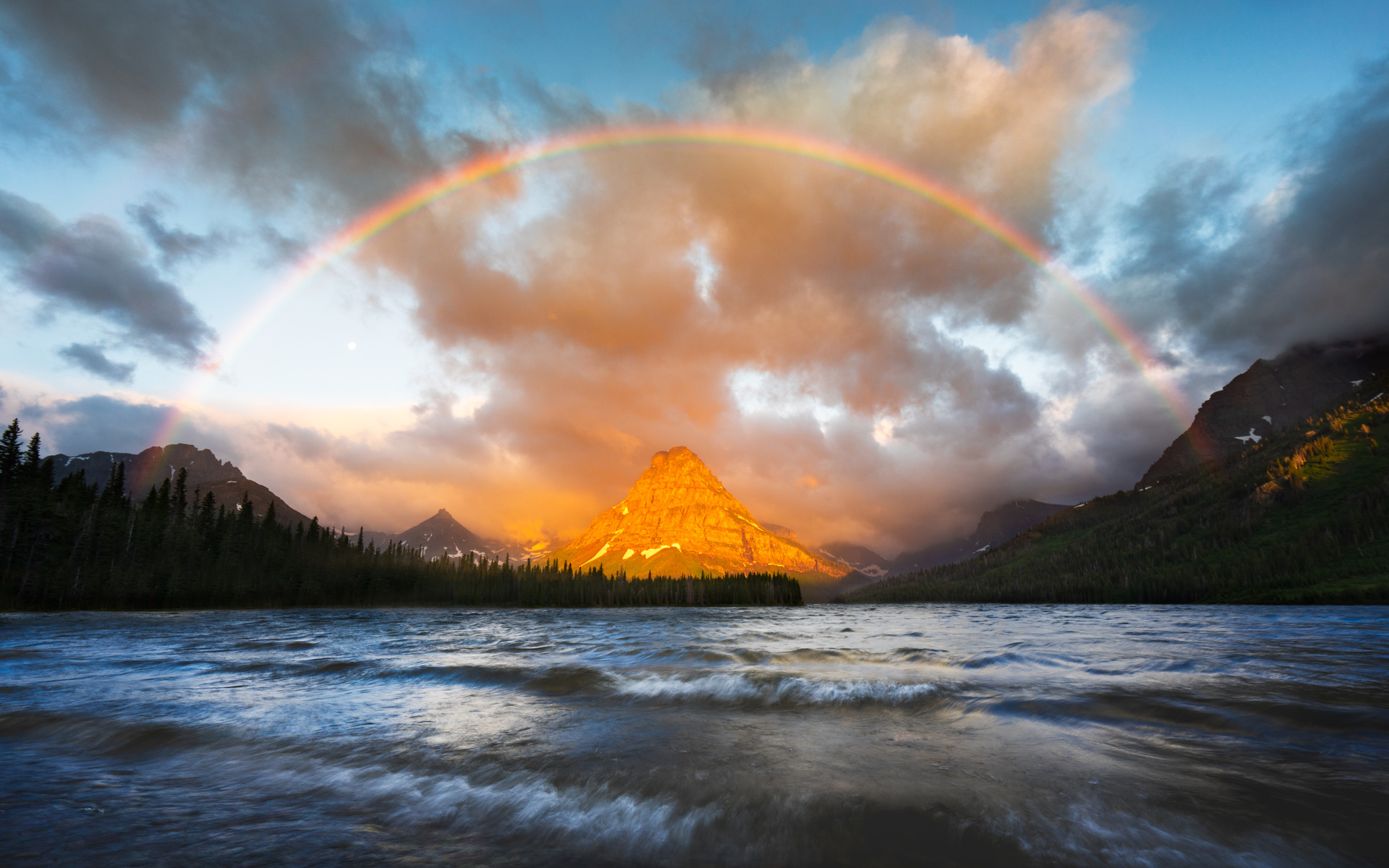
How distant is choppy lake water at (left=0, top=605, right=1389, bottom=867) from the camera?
584 cm

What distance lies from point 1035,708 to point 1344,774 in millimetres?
5274

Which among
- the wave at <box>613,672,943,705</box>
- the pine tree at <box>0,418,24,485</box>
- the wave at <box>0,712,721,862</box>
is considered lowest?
the wave at <box>613,672,943,705</box>

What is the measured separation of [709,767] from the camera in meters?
8.73

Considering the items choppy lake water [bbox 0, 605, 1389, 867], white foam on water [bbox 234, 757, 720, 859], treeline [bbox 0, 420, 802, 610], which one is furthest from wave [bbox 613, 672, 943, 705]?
treeline [bbox 0, 420, 802, 610]

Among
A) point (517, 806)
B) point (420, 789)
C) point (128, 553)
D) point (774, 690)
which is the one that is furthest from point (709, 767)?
point (128, 553)

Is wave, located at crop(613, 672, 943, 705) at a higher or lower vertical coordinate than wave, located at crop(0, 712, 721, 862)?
lower

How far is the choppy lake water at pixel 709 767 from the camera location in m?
5.84

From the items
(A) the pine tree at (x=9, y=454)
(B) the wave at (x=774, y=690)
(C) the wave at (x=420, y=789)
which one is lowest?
→ (B) the wave at (x=774, y=690)

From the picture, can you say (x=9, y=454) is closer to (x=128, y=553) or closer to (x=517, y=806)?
(x=128, y=553)

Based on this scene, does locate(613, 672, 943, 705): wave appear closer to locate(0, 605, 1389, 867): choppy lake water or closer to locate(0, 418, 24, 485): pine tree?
locate(0, 605, 1389, 867): choppy lake water

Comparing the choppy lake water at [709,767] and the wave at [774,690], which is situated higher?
the choppy lake water at [709,767]

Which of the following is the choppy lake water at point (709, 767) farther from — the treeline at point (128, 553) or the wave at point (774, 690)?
the treeline at point (128, 553)

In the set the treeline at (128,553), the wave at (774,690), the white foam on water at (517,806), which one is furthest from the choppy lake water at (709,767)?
the treeline at (128,553)

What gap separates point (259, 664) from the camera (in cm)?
2361
